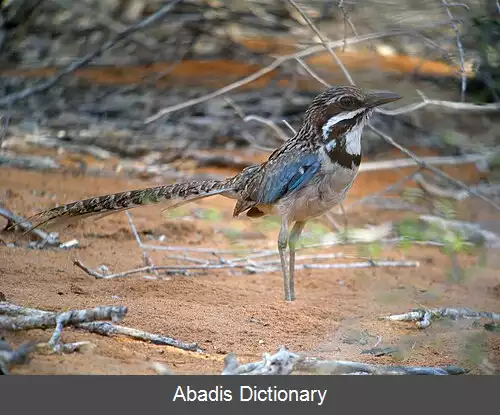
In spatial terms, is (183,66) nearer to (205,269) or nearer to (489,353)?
(205,269)

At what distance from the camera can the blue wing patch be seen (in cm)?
493

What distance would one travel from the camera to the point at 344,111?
16.3 ft

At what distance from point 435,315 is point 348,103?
1.35 metres

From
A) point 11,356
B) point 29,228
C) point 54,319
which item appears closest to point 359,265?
point 29,228

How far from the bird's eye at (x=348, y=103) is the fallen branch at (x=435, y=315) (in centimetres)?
127

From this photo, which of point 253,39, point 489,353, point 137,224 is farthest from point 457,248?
point 253,39

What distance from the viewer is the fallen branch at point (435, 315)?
15.5 ft

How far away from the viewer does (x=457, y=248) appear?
18.4 feet

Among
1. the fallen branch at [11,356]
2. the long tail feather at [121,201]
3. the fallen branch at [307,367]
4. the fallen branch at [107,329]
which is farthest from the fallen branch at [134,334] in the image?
the long tail feather at [121,201]

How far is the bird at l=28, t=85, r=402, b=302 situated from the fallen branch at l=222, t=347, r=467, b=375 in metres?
1.43

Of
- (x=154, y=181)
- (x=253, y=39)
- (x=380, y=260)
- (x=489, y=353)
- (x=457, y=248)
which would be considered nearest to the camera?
(x=489, y=353)

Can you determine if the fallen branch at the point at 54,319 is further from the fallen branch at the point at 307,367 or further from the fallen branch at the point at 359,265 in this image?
the fallen branch at the point at 359,265

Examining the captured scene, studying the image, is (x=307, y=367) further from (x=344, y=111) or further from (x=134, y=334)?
(x=344, y=111)

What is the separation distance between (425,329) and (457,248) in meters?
1.12
